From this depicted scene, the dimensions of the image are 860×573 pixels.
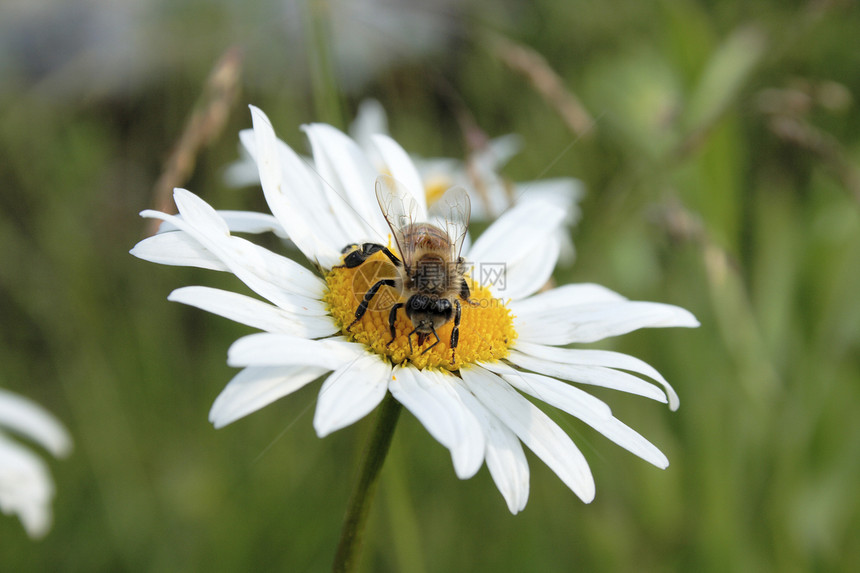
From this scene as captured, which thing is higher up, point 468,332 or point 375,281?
point 375,281

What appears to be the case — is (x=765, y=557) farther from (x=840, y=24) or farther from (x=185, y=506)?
(x=840, y=24)

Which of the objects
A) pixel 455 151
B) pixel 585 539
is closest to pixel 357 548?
pixel 585 539

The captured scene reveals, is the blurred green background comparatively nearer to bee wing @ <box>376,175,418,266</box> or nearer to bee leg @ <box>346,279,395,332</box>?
bee wing @ <box>376,175,418,266</box>

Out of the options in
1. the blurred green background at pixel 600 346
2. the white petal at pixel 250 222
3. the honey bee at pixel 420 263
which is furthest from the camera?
the blurred green background at pixel 600 346

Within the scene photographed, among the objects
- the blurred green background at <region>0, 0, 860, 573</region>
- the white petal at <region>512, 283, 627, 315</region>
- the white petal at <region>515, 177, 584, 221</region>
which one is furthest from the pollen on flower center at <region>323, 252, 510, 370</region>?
the white petal at <region>515, 177, 584, 221</region>

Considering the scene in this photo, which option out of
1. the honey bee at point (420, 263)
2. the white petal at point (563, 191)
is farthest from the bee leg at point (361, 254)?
the white petal at point (563, 191)

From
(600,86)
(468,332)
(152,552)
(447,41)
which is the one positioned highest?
(447,41)

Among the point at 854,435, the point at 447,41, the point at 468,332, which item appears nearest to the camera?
the point at 468,332

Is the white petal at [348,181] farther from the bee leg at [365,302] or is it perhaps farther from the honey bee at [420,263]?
the bee leg at [365,302]
